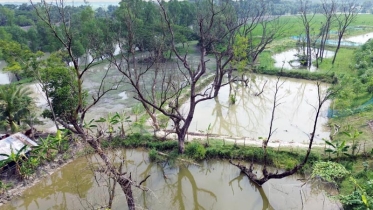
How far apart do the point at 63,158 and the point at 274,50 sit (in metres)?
29.7

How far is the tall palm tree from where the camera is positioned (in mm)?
15512

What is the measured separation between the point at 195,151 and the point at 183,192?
91.8 inches

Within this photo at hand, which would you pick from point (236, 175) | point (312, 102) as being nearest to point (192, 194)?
point (236, 175)

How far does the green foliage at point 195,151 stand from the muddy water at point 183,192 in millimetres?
402

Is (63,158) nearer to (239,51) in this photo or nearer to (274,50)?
(239,51)

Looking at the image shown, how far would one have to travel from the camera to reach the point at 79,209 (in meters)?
11.6

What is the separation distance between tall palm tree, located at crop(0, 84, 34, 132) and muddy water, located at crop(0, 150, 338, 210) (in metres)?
4.16

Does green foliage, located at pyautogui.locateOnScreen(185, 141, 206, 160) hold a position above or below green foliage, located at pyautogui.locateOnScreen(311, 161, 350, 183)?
below

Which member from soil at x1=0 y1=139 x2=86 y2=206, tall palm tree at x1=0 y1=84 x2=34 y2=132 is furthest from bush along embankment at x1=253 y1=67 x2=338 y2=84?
tall palm tree at x1=0 y1=84 x2=34 y2=132

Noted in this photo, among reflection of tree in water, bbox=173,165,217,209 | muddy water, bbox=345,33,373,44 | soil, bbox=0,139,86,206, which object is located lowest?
reflection of tree in water, bbox=173,165,217,209

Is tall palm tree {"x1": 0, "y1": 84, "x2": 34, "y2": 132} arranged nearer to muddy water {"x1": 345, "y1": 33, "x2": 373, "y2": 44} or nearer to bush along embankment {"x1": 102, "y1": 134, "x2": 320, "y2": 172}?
bush along embankment {"x1": 102, "y1": 134, "x2": 320, "y2": 172}

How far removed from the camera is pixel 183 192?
1262 centimetres

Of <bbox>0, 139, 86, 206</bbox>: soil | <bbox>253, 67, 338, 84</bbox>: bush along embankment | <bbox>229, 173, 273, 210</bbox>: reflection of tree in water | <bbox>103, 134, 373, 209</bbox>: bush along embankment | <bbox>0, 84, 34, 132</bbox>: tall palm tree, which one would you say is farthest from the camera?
<bbox>253, 67, 338, 84</bbox>: bush along embankment

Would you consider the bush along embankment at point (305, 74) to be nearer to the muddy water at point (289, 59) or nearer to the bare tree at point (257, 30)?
the bare tree at point (257, 30)
